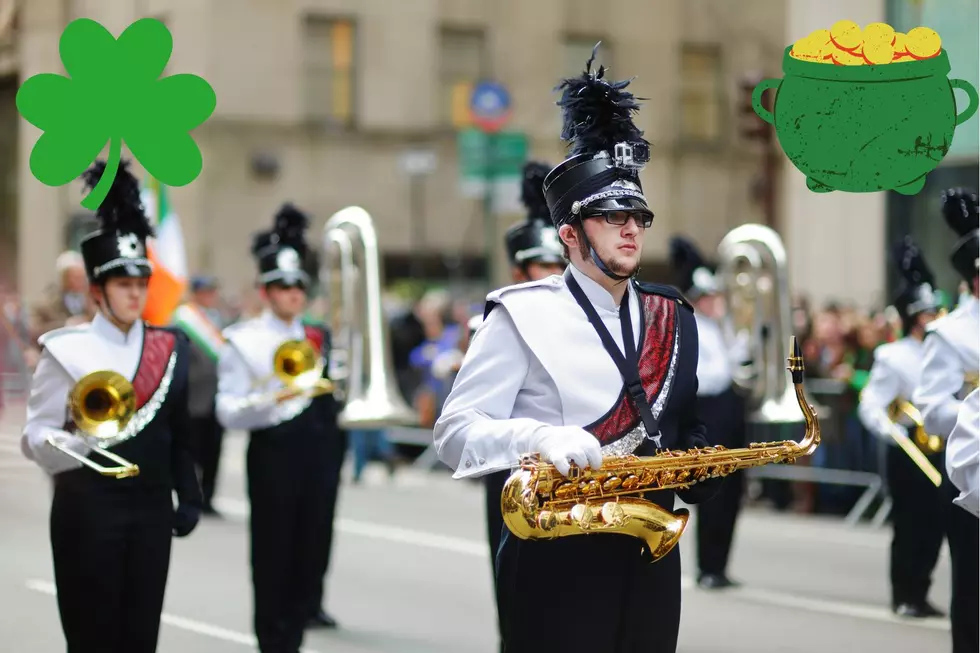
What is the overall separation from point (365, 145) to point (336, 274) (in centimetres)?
1820

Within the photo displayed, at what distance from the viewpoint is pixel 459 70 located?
1202 inches

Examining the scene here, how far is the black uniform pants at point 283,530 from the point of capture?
8773mm

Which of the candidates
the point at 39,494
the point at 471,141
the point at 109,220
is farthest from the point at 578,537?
the point at 471,141

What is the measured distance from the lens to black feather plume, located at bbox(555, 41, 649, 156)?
199 inches

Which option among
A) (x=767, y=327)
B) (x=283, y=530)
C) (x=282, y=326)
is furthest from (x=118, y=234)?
(x=767, y=327)

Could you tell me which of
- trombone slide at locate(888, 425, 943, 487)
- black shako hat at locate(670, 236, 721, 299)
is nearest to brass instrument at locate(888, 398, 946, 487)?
trombone slide at locate(888, 425, 943, 487)

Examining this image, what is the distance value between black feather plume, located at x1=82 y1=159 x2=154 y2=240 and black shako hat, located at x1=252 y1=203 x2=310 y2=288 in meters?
2.83

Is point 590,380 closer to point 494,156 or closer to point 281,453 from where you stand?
point 281,453

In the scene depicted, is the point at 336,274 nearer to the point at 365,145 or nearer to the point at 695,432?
the point at 695,432

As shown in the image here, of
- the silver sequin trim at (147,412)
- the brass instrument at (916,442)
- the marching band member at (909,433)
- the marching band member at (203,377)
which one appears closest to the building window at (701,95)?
the marching band member at (203,377)

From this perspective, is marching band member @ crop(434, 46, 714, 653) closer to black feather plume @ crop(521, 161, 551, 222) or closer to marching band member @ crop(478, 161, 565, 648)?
marching band member @ crop(478, 161, 565, 648)

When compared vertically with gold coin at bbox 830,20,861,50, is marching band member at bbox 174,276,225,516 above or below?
below

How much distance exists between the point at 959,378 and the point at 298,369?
3.65 metres

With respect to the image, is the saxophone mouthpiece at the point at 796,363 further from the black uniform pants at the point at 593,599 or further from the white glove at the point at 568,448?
the white glove at the point at 568,448
